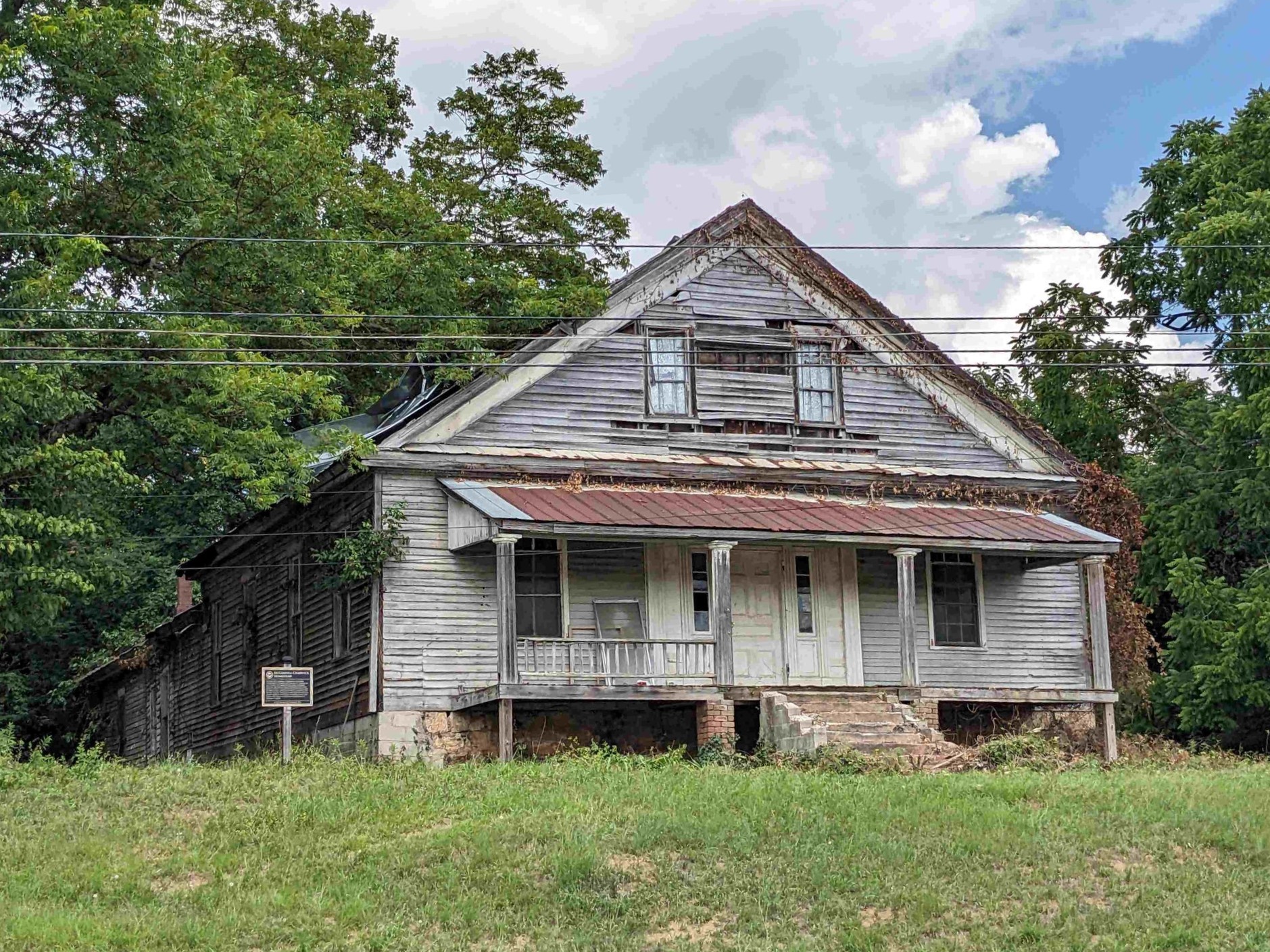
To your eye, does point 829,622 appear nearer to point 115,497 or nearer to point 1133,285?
point 115,497

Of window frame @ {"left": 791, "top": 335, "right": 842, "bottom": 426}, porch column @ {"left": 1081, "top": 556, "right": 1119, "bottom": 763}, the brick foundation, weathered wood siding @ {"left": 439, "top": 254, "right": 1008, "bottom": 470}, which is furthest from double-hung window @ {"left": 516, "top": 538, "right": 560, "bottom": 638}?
porch column @ {"left": 1081, "top": 556, "right": 1119, "bottom": 763}

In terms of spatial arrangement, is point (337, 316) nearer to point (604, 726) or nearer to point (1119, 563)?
point (604, 726)

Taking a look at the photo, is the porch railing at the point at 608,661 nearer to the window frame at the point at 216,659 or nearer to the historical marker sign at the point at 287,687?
the historical marker sign at the point at 287,687

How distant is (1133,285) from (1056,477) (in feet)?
33.3

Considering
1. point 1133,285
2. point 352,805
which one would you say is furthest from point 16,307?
point 1133,285

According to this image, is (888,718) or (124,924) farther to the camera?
(888,718)

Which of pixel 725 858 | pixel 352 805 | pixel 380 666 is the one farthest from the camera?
pixel 380 666

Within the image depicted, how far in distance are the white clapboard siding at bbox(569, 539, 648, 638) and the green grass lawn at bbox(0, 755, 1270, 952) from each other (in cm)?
557

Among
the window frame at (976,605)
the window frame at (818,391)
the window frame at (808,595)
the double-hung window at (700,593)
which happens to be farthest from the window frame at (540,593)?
the window frame at (976,605)

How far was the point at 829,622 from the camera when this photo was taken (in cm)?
2638

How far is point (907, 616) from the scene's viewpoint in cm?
2517

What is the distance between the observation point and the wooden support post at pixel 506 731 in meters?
22.6

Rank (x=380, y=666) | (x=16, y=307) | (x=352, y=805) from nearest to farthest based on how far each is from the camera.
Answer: (x=352, y=805) < (x=16, y=307) < (x=380, y=666)

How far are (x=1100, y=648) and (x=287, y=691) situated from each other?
12.5 meters
